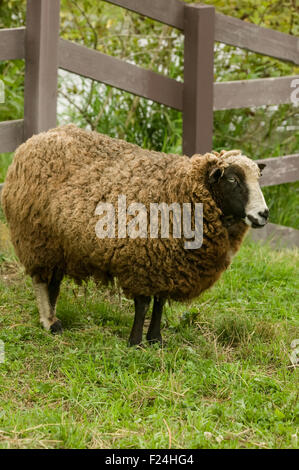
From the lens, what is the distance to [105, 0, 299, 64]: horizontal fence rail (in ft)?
18.8

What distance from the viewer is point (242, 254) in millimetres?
6000

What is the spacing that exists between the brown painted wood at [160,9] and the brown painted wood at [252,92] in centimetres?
64

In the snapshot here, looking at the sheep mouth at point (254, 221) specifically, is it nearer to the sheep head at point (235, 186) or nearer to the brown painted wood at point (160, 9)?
the sheep head at point (235, 186)

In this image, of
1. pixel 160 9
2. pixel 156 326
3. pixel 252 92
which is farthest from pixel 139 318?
pixel 252 92

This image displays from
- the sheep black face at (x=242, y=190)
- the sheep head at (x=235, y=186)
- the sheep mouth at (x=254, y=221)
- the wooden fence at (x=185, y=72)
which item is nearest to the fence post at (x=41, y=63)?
the wooden fence at (x=185, y=72)

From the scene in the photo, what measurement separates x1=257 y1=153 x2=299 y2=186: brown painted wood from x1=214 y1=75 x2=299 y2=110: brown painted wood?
0.53 metres

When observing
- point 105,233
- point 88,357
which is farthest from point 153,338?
point 105,233

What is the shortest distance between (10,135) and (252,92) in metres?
2.24

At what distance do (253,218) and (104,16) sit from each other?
5.95 m

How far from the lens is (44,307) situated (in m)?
4.72

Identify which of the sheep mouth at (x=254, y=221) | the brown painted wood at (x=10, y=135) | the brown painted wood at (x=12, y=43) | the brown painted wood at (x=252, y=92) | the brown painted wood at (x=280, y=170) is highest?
the brown painted wood at (x=12, y=43)

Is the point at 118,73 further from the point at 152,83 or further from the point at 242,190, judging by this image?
the point at 242,190

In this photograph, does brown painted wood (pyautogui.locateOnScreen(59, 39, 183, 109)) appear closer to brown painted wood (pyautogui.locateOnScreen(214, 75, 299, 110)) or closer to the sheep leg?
brown painted wood (pyautogui.locateOnScreen(214, 75, 299, 110))

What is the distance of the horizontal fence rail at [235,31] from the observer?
18.8 ft
